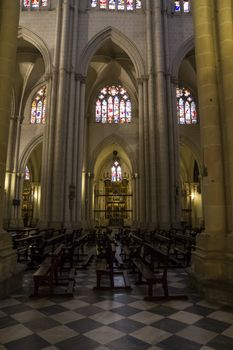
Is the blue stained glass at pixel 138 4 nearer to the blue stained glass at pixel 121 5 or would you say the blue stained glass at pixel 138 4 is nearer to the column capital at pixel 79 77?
the blue stained glass at pixel 121 5

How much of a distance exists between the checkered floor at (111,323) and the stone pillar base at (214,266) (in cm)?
25

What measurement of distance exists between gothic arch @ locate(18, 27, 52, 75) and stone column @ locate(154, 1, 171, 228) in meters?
7.68

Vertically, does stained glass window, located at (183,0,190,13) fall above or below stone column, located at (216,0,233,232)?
above

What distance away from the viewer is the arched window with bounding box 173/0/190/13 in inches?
813

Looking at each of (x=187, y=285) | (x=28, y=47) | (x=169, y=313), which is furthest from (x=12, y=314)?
(x=28, y=47)

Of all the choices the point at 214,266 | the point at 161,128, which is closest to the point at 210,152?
the point at 214,266

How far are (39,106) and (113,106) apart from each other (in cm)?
796

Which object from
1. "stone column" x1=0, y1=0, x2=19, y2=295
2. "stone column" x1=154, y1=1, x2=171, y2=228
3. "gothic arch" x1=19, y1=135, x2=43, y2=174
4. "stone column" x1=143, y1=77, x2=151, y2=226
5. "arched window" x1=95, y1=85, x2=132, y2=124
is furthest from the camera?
"arched window" x1=95, y1=85, x2=132, y2=124

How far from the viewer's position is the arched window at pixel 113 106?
28.7 metres

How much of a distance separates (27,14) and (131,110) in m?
13.2

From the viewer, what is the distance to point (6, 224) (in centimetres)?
2295

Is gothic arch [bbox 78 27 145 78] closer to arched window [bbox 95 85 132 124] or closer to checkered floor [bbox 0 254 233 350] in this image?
arched window [bbox 95 85 132 124]

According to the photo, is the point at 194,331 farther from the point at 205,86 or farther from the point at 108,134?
the point at 108,134

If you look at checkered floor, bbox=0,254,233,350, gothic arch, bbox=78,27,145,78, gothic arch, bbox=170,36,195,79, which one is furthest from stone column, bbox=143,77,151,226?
checkered floor, bbox=0,254,233,350
